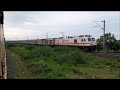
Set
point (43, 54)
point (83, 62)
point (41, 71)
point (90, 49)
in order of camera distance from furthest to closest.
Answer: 1. point (90, 49)
2. point (43, 54)
3. point (83, 62)
4. point (41, 71)

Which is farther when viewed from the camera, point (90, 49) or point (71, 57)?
point (90, 49)

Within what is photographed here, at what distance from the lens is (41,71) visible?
19578mm
